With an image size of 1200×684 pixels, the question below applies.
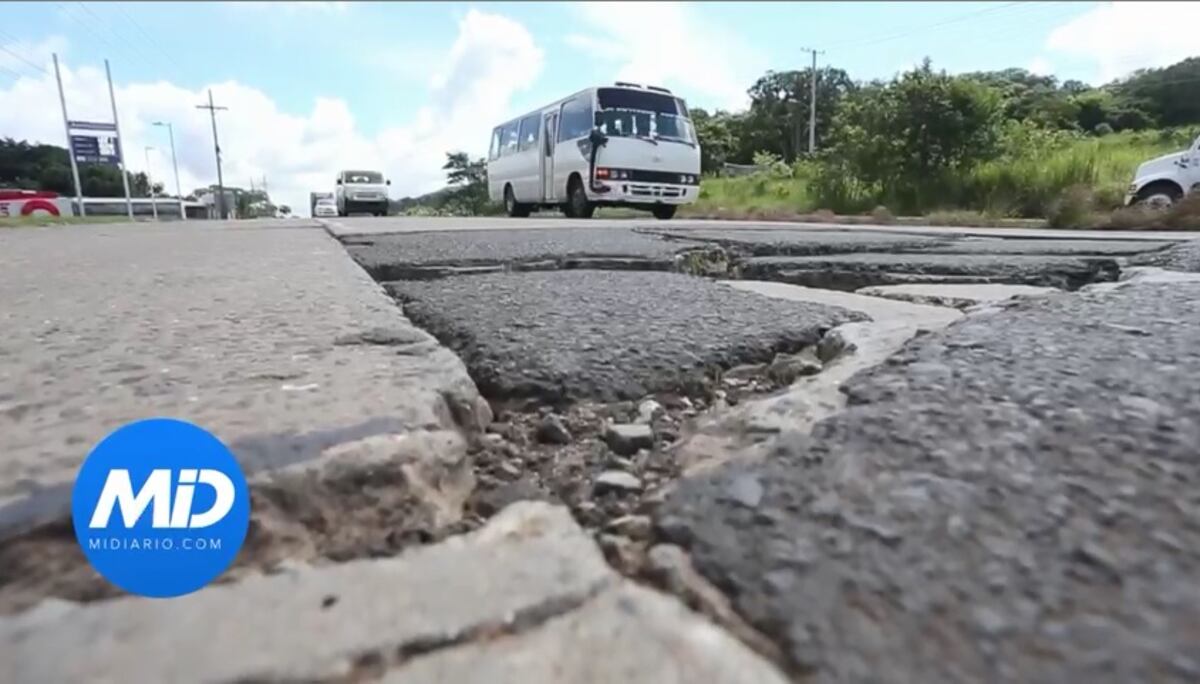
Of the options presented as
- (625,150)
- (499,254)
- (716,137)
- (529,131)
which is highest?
(716,137)

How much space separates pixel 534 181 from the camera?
480 inches

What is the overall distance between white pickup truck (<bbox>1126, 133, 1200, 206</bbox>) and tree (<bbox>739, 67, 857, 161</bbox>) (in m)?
30.5

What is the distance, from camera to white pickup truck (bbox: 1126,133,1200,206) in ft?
28.5

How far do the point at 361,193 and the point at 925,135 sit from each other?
15764 millimetres

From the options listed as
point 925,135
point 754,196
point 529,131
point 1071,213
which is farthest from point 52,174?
point 1071,213

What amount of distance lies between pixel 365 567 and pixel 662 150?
32.3 feet

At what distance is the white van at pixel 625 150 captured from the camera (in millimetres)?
9773

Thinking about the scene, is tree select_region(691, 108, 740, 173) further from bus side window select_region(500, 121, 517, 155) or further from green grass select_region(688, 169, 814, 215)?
bus side window select_region(500, 121, 517, 155)

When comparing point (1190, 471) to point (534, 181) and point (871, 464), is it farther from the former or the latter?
point (534, 181)

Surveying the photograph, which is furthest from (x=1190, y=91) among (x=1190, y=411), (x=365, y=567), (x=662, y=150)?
(x=365, y=567)

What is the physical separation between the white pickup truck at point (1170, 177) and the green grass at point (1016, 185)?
0.25 metres

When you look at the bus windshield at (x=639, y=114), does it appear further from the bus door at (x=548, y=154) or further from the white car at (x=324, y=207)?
the white car at (x=324, y=207)

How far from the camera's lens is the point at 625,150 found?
9.77 metres

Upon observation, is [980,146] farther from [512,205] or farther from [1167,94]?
[512,205]
